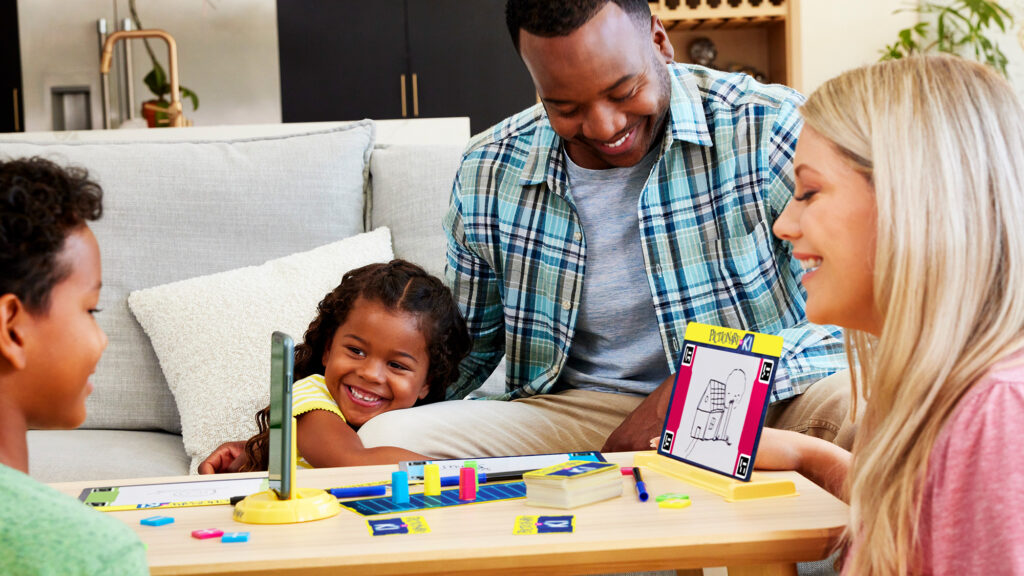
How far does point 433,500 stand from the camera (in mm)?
954

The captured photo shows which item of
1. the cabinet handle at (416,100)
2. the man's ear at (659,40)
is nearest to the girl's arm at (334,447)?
the man's ear at (659,40)

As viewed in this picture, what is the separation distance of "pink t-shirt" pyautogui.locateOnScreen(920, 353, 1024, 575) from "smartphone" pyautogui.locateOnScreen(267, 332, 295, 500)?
539mm

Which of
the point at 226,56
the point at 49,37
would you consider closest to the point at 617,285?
the point at 226,56

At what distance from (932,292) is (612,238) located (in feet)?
2.84

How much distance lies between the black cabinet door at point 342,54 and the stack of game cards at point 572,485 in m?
3.69

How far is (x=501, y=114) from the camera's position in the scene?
4422 millimetres

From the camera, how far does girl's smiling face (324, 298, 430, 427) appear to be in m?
1.54

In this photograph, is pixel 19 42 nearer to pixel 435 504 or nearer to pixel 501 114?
pixel 501 114

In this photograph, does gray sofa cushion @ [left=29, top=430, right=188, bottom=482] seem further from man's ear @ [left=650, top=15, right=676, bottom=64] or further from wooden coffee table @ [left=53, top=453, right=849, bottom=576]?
man's ear @ [left=650, top=15, right=676, bottom=64]

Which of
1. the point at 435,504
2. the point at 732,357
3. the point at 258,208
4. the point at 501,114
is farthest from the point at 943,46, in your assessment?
the point at 435,504

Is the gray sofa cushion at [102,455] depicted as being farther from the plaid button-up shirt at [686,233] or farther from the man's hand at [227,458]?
the plaid button-up shirt at [686,233]

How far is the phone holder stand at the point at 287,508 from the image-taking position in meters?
0.90

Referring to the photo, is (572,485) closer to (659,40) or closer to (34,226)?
(34,226)

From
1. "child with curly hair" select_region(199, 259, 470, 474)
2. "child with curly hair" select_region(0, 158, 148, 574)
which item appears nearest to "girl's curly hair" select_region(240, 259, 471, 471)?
"child with curly hair" select_region(199, 259, 470, 474)
